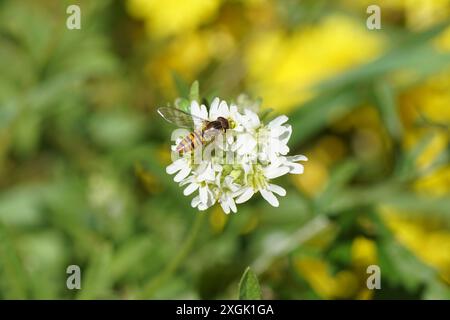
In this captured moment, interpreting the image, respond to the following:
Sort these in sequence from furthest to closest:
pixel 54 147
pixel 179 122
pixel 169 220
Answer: pixel 54 147 → pixel 169 220 → pixel 179 122

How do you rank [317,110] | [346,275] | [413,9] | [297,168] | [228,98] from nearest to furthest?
[297,168]
[346,275]
[317,110]
[228,98]
[413,9]

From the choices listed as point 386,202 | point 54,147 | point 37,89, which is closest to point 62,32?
point 37,89

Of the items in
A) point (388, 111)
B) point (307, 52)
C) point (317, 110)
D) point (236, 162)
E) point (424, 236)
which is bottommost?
point (236, 162)

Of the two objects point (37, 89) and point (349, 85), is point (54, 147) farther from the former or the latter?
point (349, 85)

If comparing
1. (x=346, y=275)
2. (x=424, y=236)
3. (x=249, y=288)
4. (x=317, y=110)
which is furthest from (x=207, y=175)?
(x=424, y=236)

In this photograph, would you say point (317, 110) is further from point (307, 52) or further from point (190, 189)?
point (190, 189)

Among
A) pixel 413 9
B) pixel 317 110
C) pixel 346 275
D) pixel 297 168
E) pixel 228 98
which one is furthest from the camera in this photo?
pixel 413 9
